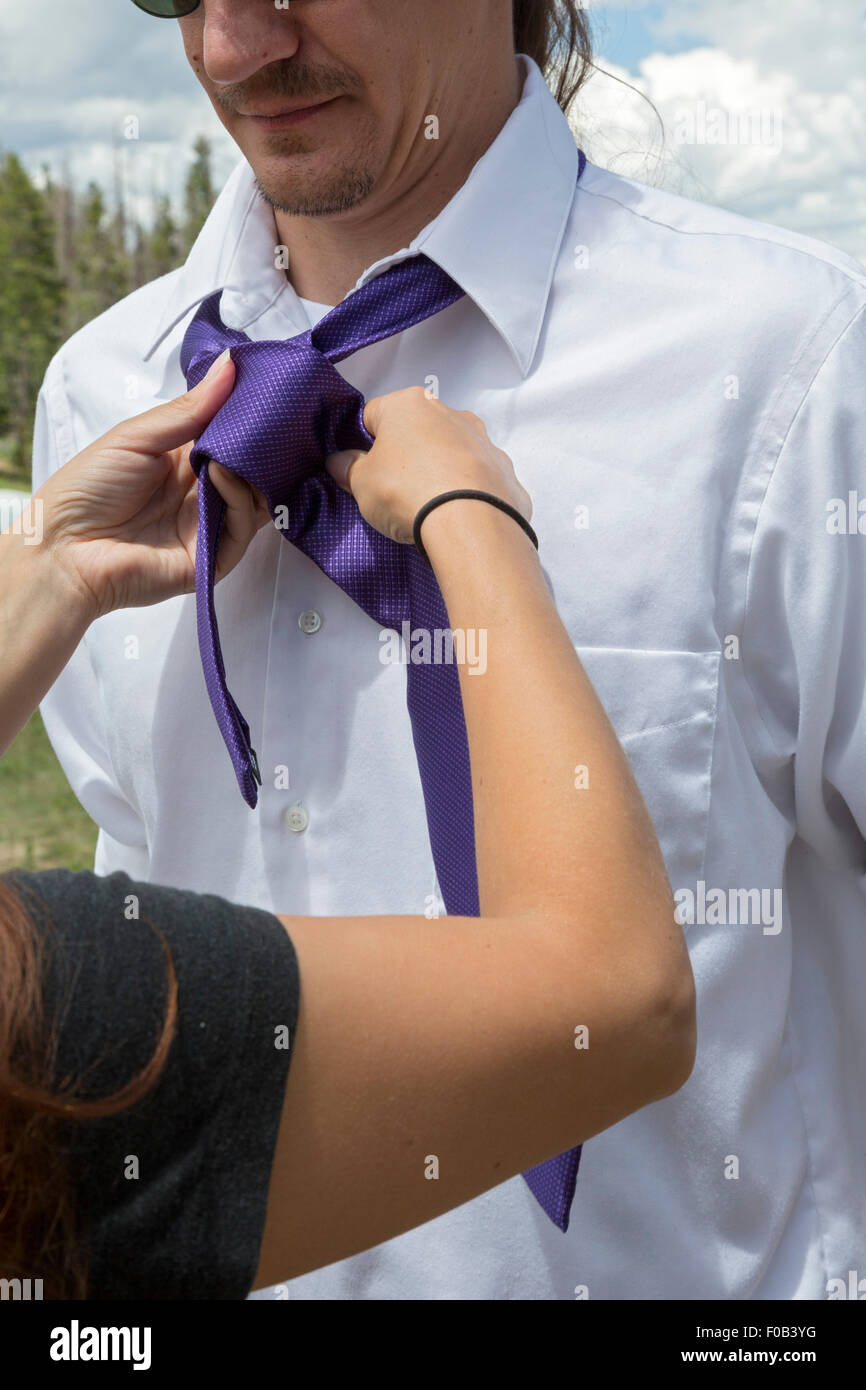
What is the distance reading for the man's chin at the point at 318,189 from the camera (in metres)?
1.67

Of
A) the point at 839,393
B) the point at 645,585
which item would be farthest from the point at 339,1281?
the point at 839,393

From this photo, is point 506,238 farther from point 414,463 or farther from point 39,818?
point 39,818

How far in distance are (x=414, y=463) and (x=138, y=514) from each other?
500 mm

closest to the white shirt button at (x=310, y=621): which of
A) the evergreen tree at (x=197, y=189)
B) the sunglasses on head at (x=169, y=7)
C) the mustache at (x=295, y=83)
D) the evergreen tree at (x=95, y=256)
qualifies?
the mustache at (x=295, y=83)

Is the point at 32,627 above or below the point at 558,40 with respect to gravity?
below

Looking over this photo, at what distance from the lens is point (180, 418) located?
1.59 meters

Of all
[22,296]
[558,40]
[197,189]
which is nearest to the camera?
[558,40]

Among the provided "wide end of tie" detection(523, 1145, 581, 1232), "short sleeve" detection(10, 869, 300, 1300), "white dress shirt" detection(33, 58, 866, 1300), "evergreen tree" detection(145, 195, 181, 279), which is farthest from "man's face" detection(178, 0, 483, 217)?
"evergreen tree" detection(145, 195, 181, 279)

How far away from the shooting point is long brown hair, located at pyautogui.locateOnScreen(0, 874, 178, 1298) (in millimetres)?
997

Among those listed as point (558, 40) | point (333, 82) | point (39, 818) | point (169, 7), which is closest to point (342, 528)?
point (333, 82)

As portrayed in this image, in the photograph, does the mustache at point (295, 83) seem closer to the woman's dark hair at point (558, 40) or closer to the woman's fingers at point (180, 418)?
the woman's fingers at point (180, 418)

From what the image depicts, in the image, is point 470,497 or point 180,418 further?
point 180,418

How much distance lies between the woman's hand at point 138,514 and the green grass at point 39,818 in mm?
5695
